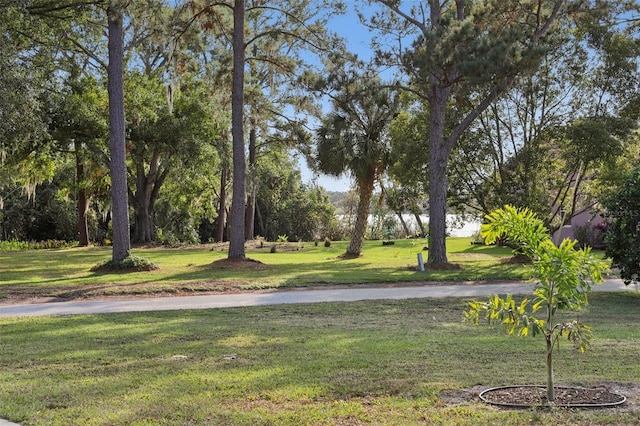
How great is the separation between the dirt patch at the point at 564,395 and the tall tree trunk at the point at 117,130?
15.3 meters

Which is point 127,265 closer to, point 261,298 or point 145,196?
point 261,298

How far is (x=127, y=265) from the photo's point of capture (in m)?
18.6

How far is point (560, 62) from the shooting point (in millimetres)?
24219

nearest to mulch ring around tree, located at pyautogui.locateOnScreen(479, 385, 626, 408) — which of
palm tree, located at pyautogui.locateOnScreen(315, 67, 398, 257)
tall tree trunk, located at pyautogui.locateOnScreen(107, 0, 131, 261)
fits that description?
tall tree trunk, located at pyautogui.locateOnScreen(107, 0, 131, 261)

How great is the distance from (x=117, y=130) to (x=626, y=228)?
541 inches

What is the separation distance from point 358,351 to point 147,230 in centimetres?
2937

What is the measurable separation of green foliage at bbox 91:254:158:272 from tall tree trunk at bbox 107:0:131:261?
20 cm

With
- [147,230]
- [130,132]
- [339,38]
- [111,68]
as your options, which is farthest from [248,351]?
[147,230]

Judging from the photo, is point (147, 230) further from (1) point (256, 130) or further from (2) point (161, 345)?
(2) point (161, 345)

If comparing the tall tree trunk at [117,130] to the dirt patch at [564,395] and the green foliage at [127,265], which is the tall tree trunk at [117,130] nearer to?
the green foliage at [127,265]

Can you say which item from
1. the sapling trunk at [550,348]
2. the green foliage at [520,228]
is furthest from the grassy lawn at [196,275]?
the sapling trunk at [550,348]

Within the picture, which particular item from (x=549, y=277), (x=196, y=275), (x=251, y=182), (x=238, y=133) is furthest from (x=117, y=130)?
(x=549, y=277)

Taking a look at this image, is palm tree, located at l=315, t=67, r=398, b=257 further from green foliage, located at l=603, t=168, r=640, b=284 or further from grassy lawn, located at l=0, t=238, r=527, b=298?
green foliage, located at l=603, t=168, r=640, b=284

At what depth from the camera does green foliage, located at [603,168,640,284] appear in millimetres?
13797
